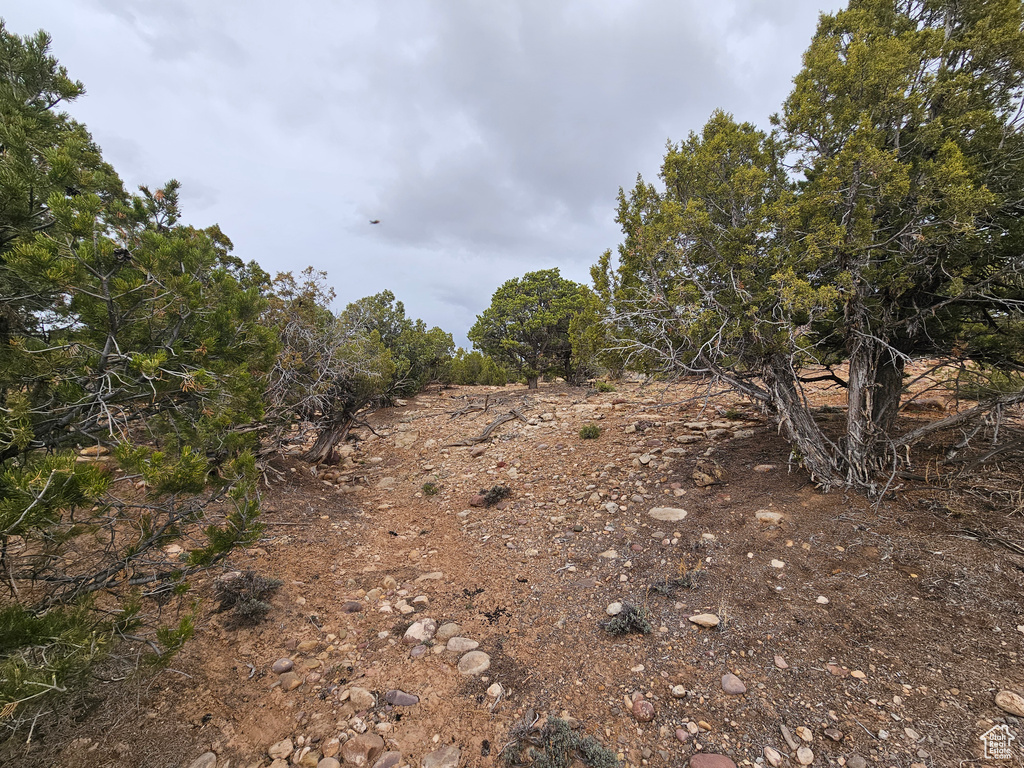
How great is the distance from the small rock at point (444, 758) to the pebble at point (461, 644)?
3.11ft

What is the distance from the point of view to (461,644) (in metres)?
3.69

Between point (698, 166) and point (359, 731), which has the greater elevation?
point (698, 166)

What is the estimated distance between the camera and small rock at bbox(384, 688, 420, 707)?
3.03 metres

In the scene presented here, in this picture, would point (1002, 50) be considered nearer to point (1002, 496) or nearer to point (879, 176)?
point (879, 176)

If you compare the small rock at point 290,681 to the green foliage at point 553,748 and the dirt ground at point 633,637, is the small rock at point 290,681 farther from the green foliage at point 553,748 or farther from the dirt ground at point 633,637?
the green foliage at point 553,748

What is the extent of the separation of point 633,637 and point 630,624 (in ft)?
0.36

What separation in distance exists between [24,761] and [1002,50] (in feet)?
34.5

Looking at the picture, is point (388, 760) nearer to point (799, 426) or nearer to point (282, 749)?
point (282, 749)

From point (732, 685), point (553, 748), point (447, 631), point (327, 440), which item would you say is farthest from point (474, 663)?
point (327, 440)

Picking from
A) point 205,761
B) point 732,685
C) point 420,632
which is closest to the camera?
point 205,761

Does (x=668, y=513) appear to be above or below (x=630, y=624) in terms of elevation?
above

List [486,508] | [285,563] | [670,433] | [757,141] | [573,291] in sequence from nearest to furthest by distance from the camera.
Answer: [285,563] → [757,141] → [486,508] → [670,433] → [573,291]

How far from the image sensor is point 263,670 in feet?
10.9

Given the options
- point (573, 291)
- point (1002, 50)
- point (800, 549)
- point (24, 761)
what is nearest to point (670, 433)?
point (800, 549)
